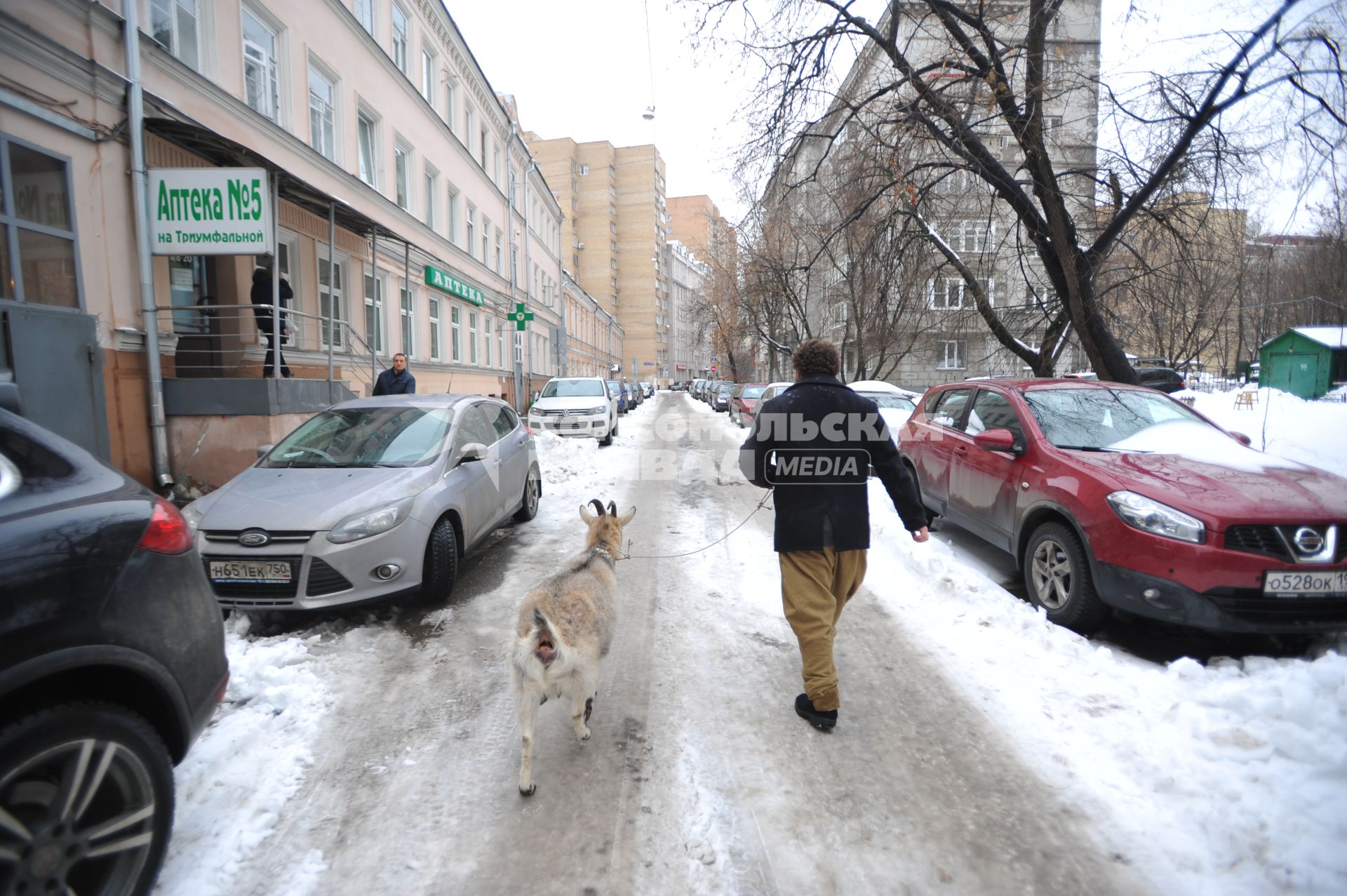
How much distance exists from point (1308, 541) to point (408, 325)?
18826 mm

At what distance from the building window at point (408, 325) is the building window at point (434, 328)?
1.25m

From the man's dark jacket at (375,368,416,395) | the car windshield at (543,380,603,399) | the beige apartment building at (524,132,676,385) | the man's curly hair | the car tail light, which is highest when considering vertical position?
the beige apartment building at (524,132,676,385)

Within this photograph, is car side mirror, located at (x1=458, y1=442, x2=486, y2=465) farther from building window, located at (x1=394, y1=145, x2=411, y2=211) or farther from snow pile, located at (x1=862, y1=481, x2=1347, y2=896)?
building window, located at (x1=394, y1=145, x2=411, y2=211)

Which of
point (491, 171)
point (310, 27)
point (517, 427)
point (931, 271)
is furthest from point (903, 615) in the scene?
point (491, 171)

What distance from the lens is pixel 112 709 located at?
192 centimetres

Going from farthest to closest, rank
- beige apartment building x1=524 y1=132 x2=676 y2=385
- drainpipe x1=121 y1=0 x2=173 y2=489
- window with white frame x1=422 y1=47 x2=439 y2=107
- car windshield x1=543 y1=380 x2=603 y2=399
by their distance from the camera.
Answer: beige apartment building x1=524 y1=132 x2=676 y2=385
window with white frame x1=422 y1=47 x2=439 y2=107
car windshield x1=543 y1=380 x2=603 y2=399
drainpipe x1=121 y1=0 x2=173 y2=489

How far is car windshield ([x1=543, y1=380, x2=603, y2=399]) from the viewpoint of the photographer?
1653 cm

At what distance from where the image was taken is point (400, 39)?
1750cm

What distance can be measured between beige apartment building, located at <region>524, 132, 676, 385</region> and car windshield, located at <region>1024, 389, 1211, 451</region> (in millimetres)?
72220

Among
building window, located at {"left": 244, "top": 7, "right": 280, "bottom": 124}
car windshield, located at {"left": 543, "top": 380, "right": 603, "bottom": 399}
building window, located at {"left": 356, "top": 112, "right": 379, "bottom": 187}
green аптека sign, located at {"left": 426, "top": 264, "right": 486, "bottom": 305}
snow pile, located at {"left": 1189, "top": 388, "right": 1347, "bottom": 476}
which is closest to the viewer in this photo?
building window, located at {"left": 244, "top": 7, "right": 280, "bottom": 124}

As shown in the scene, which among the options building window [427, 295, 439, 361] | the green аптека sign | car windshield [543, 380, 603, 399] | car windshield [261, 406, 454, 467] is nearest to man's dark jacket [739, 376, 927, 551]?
car windshield [261, 406, 454, 467]

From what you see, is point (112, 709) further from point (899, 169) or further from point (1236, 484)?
point (899, 169)

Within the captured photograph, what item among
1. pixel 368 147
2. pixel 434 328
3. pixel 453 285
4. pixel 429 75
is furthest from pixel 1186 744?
pixel 429 75

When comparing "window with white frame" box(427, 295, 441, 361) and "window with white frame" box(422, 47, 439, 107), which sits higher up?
"window with white frame" box(422, 47, 439, 107)
